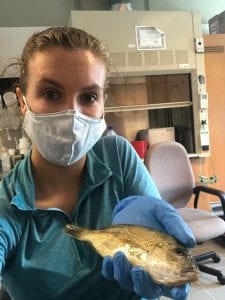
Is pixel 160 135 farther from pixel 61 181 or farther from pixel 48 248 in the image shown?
pixel 48 248

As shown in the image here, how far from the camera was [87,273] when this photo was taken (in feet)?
2.56

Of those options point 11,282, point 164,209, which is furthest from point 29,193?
point 164,209

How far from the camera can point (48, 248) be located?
776mm

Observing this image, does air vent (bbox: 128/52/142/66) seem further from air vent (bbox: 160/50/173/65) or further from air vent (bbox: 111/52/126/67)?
air vent (bbox: 160/50/173/65)

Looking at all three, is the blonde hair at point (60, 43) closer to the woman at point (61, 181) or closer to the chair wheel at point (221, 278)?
the woman at point (61, 181)

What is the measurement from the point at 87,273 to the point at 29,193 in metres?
0.25

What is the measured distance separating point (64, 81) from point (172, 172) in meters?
1.99

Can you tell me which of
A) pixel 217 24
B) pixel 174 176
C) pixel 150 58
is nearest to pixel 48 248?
pixel 174 176

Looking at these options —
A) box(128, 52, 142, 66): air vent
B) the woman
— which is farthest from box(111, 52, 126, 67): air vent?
the woman

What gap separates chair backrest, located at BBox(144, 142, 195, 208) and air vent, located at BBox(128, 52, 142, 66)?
887mm

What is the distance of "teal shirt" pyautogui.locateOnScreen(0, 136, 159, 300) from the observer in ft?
2.49

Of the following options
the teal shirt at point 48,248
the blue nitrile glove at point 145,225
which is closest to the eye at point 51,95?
the teal shirt at point 48,248

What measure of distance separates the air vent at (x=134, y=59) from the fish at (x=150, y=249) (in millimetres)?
2485

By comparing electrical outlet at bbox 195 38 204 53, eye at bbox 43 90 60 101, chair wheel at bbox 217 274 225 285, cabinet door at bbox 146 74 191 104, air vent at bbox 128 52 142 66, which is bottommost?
chair wheel at bbox 217 274 225 285
